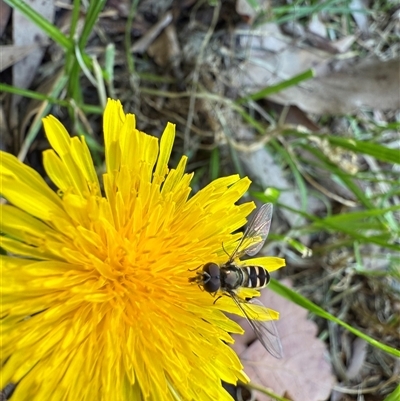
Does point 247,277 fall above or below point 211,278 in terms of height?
below

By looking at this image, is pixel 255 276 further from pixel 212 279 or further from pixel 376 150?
pixel 376 150

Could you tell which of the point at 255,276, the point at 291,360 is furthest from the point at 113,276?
the point at 291,360

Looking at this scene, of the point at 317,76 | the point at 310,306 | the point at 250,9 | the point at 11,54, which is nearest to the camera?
the point at 310,306

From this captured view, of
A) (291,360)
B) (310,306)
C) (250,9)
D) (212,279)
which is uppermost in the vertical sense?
(250,9)

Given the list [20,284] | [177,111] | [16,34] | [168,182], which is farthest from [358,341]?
[16,34]

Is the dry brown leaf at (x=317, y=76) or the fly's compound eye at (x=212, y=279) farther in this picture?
the dry brown leaf at (x=317, y=76)

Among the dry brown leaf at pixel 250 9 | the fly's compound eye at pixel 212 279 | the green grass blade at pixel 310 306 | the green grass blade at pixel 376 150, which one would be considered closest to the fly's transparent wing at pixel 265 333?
the fly's compound eye at pixel 212 279

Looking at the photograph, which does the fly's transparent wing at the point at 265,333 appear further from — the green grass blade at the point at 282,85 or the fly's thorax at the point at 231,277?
the green grass blade at the point at 282,85

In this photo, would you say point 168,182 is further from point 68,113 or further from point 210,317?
point 68,113

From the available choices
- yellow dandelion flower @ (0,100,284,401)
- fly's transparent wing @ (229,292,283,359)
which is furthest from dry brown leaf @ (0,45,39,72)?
fly's transparent wing @ (229,292,283,359)

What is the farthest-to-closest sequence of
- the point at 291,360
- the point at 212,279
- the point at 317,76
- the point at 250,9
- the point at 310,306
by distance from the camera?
the point at 317,76
the point at 250,9
the point at 291,360
the point at 310,306
the point at 212,279
